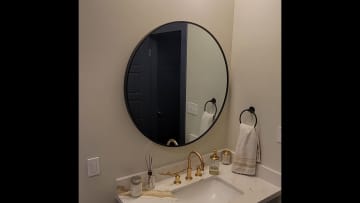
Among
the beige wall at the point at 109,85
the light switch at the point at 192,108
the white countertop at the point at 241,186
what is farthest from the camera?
the light switch at the point at 192,108

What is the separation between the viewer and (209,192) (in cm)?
156

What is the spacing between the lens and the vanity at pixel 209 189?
1.35 meters

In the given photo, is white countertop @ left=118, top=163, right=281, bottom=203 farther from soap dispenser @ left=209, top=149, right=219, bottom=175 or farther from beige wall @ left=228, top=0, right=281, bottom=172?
beige wall @ left=228, top=0, right=281, bottom=172

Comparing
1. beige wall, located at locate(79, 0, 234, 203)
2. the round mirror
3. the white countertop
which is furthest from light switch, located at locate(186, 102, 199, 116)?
the white countertop

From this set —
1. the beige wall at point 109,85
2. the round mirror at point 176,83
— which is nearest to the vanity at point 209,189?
the beige wall at point 109,85

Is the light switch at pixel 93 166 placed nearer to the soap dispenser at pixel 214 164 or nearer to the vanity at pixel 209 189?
the vanity at pixel 209 189

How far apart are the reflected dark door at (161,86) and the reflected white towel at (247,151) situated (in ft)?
1.30

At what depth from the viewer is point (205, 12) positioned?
1.61 m

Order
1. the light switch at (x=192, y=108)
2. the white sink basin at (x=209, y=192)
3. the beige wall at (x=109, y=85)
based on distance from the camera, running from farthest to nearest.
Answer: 1. the light switch at (x=192, y=108)
2. the white sink basin at (x=209, y=192)
3. the beige wall at (x=109, y=85)

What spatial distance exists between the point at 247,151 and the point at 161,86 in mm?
719
